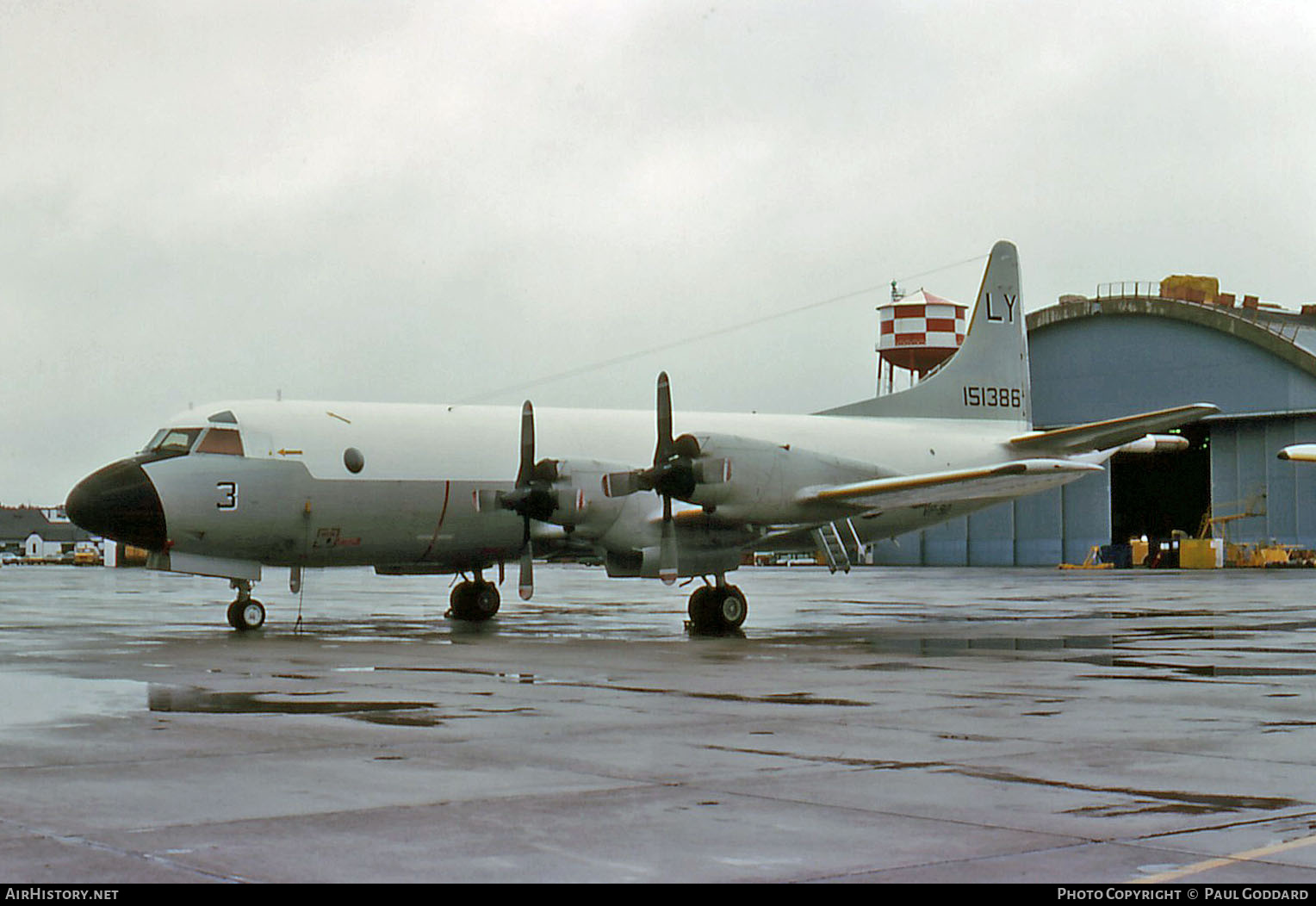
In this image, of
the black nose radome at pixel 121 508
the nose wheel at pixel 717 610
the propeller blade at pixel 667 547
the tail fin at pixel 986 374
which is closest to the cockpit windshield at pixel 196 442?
the black nose radome at pixel 121 508

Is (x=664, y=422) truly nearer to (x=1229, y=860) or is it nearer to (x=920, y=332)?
(x=1229, y=860)

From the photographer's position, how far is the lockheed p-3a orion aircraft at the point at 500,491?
22250mm

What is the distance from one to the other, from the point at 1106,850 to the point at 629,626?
1871 centimetres

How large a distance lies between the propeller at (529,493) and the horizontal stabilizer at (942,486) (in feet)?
13.5

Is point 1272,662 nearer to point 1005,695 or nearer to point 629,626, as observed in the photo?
point 1005,695

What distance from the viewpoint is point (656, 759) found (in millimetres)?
9492

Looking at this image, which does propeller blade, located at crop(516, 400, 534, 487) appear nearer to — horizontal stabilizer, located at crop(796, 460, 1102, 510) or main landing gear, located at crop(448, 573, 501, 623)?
main landing gear, located at crop(448, 573, 501, 623)

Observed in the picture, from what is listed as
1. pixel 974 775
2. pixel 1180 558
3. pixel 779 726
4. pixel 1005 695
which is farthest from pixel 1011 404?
pixel 1180 558

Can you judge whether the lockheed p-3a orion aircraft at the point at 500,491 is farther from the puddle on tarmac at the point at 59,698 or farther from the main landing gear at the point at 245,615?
the puddle on tarmac at the point at 59,698

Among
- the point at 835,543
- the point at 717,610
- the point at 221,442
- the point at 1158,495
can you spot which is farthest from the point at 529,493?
the point at 1158,495

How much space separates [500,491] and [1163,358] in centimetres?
5332

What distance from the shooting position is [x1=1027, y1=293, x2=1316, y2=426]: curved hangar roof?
6631 cm

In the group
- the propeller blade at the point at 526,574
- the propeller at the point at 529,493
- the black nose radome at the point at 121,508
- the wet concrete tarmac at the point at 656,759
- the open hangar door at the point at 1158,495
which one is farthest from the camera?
the open hangar door at the point at 1158,495

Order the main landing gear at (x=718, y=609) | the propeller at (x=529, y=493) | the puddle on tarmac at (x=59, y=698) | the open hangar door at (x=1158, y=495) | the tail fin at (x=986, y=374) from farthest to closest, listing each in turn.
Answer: the open hangar door at (x=1158, y=495) < the tail fin at (x=986, y=374) < the main landing gear at (x=718, y=609) < the propeller at (x=529, y=493) < the puddle on tarmac at (x=59, y=698)
